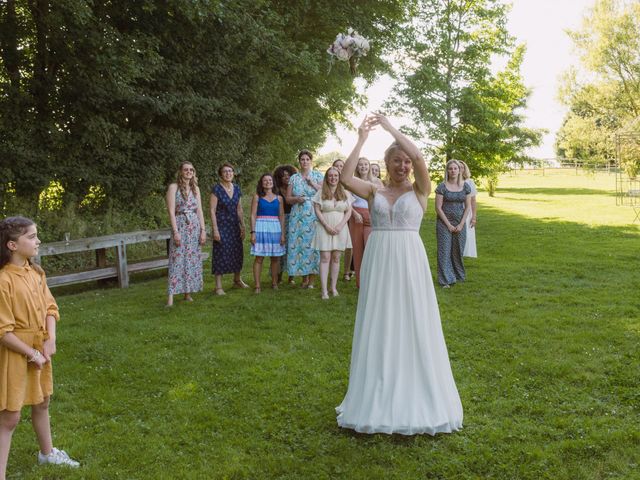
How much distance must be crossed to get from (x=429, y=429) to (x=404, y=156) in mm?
2097

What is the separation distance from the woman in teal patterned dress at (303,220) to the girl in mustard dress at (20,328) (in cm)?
667

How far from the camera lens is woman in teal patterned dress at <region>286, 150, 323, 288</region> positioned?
418 inches

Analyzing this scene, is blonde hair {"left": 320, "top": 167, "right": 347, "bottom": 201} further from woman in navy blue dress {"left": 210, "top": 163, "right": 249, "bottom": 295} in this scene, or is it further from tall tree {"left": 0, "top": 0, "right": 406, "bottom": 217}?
tall tree {"left": 0, "top": 0, "right": 406, "bottom": 217}

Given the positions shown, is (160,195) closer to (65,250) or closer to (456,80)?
(65,250)

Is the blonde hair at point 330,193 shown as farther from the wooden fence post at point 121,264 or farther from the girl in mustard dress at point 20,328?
the girl in mustard dress at point 20,328

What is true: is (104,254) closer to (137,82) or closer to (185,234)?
(185,234)

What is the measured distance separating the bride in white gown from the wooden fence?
7.55m

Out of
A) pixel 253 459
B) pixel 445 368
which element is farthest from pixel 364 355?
pixel 253 459

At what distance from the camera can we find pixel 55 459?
4527 millimetres

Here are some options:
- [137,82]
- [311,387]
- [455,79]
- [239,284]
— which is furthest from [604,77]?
[311,387]

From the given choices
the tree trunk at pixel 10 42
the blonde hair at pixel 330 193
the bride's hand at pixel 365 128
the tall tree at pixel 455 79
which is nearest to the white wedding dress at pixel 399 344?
the bride's hand at pixel 365 128

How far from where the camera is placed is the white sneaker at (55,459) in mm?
4512

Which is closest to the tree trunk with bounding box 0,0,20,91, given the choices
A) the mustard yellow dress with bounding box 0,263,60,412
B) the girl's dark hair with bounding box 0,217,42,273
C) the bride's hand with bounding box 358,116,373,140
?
the girl's dark hair with bounding box 0,217,42,273

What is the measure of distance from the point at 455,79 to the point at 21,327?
23880mm
